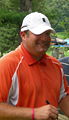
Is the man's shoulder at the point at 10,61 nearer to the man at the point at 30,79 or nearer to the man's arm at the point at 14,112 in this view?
the man at the point at 30,79

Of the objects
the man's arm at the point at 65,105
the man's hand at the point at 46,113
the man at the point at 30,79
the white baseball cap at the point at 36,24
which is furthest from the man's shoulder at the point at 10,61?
the man's arm at the point at 65,105

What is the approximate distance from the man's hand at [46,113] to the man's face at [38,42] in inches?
12.6

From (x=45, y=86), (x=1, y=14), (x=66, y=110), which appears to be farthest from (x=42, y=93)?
(x=1, y=14)

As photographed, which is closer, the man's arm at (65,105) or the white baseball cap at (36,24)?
the white baseball cap at (36,24)

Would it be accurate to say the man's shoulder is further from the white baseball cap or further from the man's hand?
the man's hand

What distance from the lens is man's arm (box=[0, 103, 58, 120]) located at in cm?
166

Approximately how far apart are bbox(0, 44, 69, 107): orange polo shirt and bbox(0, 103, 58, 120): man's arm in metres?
0.06

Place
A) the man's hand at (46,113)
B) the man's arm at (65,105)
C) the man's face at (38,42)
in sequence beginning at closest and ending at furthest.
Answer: the man's hand at (46,113)
the man's face at (38,42)
the man's arm at (65,105)

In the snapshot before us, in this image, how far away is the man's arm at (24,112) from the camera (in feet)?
5.44

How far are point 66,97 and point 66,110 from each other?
9 centimetres

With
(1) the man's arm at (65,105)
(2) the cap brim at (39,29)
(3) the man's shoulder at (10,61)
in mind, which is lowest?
(1) the man's arm at (65,105)

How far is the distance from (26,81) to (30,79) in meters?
0.03

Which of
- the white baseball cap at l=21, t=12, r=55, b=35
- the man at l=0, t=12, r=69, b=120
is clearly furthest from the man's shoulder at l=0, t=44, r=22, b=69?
the white baseball cap at l=21, t=12, r=55, b=35

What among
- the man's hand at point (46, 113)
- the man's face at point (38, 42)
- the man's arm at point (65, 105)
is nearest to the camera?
the man's hand at point (46, 113)
